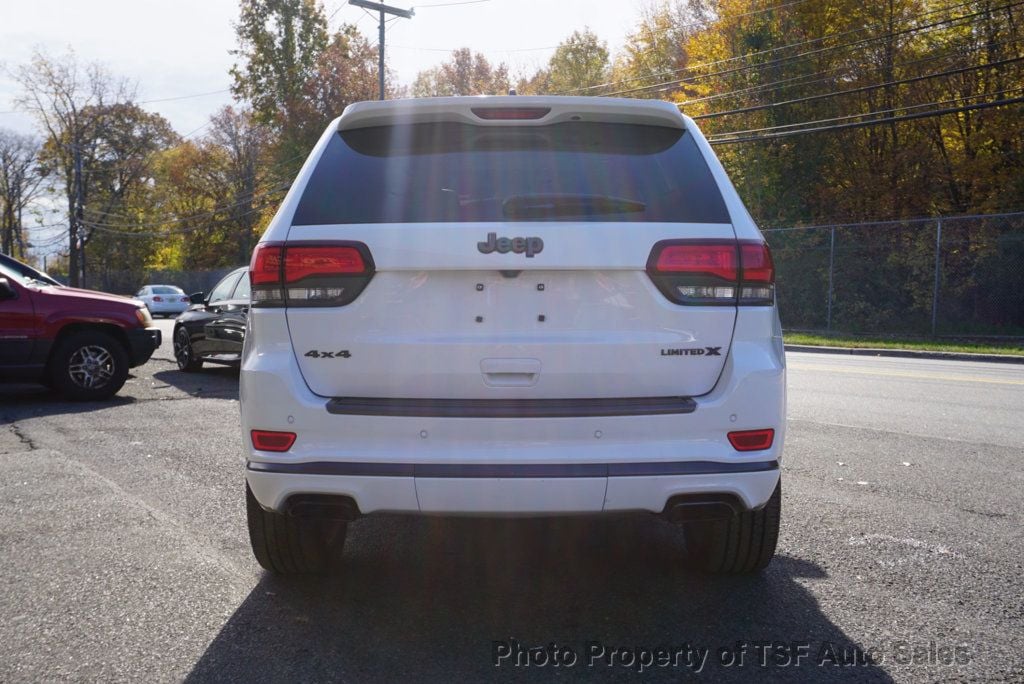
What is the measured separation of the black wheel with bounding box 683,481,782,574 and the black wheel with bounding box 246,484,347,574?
5.07 feet

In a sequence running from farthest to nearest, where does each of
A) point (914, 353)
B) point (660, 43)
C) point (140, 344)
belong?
point (660, 43) → point (914, 353) → point (140, 344)

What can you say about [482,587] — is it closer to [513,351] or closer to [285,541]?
[285,541]

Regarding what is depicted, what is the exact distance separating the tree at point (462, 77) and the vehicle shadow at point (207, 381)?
42577 mm

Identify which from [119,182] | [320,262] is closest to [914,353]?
[320,262]

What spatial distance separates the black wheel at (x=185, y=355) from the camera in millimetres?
12430

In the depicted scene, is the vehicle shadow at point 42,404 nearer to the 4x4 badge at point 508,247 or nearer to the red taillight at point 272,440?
the red taillight at point 272,440

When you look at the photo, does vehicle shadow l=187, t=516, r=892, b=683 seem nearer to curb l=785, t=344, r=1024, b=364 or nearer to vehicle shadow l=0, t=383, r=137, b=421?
vehicle shadow l=0, t=383, r=137, b=421

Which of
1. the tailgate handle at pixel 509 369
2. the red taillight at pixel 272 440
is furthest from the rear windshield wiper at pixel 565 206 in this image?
the red taillight at pixel 272 440

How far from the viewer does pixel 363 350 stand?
311 cm

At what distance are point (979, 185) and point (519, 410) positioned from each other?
26.5 meters

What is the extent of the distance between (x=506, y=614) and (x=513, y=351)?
103 cm

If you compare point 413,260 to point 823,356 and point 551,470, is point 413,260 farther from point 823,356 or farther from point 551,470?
point 823,356

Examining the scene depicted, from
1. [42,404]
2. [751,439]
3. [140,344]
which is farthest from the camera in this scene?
[140,344]

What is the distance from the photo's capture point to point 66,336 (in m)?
9.66
